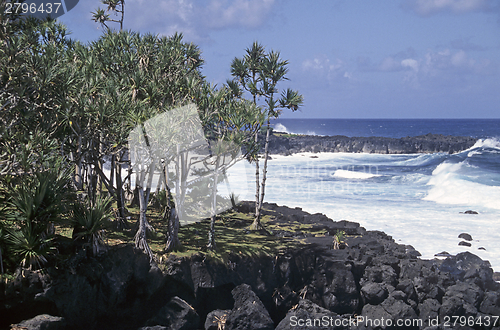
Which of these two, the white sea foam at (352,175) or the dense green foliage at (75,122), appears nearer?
the dense green foliage at (75,122)

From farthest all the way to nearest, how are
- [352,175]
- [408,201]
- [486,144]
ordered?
[486,144]
[352,175]
[408,201]

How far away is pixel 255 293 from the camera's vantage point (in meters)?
11.5

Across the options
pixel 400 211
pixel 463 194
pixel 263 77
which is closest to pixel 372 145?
pixel 463 194

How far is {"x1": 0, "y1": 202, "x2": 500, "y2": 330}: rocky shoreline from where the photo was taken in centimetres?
916

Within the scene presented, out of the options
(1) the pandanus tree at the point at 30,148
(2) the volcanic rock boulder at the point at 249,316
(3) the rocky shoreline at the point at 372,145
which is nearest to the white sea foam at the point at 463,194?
(2) the volcanic rock boulder at the point at 249,316

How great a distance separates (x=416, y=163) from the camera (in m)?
49.7

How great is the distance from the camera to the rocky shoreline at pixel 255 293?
9.16 m

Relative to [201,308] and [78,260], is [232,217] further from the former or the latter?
[78,260]

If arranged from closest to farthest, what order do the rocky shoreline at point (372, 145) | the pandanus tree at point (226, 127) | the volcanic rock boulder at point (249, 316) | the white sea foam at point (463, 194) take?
the volcanic rock boulder at point (249, 316) → the pandanus tree at point (226, 127) → the white sea foam at point (463, 194) → the rocky shoreline at point (372, 145)

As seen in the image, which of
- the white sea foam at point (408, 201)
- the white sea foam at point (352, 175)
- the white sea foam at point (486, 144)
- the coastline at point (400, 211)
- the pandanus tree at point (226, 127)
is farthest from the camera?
the white sea foam at point (486, 144)

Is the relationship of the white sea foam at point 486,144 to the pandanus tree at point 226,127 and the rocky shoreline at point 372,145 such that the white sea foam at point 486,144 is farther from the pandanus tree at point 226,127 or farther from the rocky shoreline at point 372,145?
the pandanus tree at point 226,127

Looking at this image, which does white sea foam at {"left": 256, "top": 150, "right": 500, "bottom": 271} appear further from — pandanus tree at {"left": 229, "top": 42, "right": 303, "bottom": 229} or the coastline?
pandanus tree at {"left": 229, "top": 42, "right": 303, "bottom": 229}

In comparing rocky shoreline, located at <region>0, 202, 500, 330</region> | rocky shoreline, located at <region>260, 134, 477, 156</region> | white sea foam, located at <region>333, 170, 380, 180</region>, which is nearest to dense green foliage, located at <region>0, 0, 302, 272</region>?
rocky shoreline, located at <region>0, 202, 500, 330</region>

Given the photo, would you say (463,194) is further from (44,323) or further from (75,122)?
(44,323)
